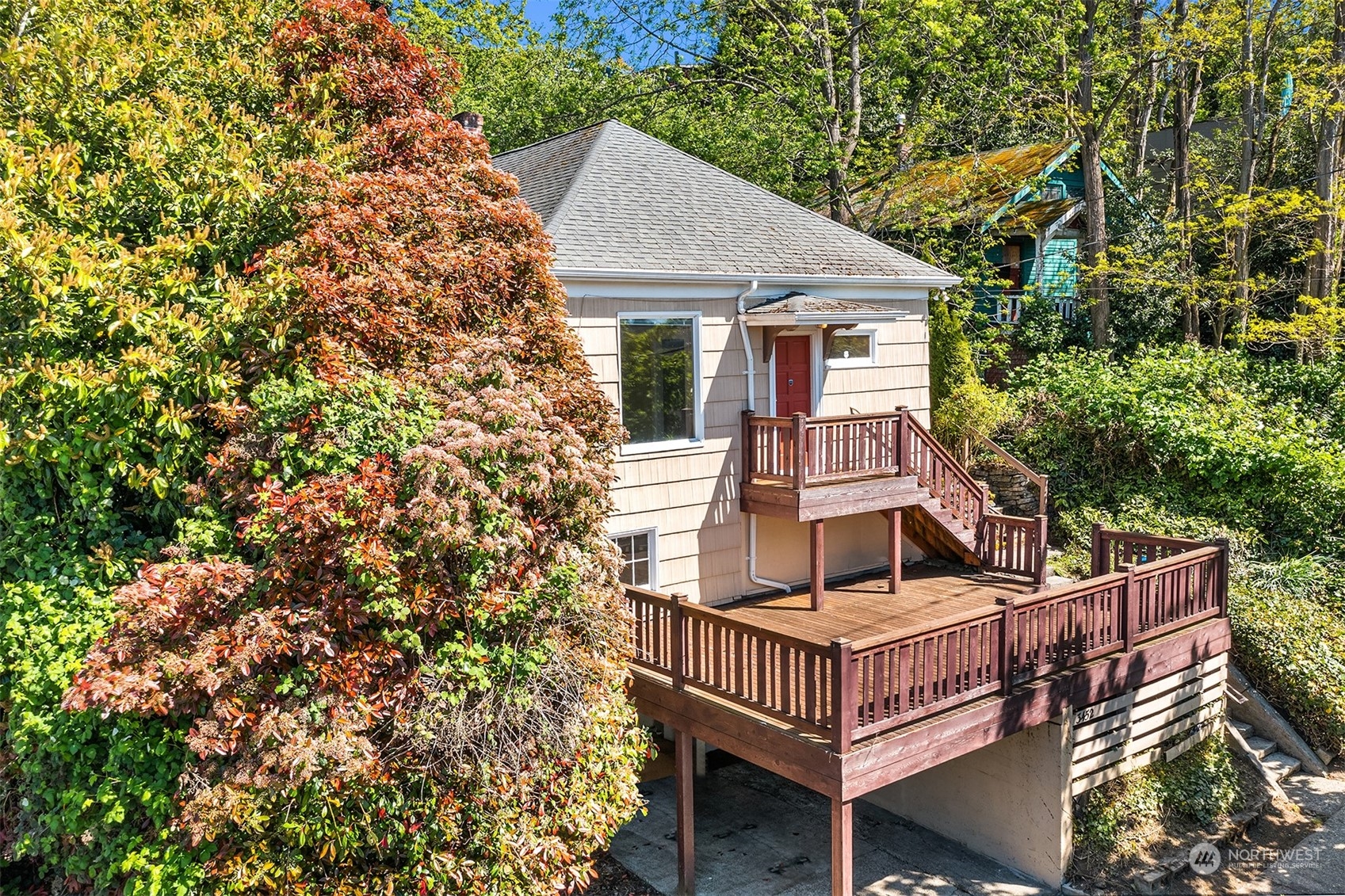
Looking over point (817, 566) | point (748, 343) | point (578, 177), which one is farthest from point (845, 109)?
point (817, 566)

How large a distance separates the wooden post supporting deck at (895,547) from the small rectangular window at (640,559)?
11.2ft

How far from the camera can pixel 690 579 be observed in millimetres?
12000

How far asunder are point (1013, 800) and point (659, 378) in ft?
20.7

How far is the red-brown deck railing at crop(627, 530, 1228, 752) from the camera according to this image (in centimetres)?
781

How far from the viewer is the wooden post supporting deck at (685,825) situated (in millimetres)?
9141

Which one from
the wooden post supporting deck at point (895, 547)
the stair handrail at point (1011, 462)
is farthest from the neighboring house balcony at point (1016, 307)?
the wooden post supporting deck at point (895, 547)

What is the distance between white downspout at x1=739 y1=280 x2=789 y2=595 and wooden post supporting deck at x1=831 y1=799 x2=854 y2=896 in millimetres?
4982

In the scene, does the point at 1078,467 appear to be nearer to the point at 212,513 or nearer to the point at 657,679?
the point at 657,679

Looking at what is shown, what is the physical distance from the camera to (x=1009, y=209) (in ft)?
72.9

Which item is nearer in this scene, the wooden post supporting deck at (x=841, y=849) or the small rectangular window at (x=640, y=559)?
the wooden post supporting deck at (x=841, y=849)

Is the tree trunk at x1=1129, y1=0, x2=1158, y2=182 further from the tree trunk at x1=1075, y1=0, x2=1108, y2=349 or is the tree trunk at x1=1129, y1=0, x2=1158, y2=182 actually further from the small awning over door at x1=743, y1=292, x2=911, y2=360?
the small awning over door at x1=743, y1=292, x2=911, y2=360

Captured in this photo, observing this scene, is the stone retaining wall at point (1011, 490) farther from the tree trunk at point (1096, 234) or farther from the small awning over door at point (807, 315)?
the tree trunk at point (1096, 234)

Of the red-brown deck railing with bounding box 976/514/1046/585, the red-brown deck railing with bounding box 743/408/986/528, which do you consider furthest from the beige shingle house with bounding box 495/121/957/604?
the red-brown deck railing with bounding box 976/514/1046/585

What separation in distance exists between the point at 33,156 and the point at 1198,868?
1290 centimetres
